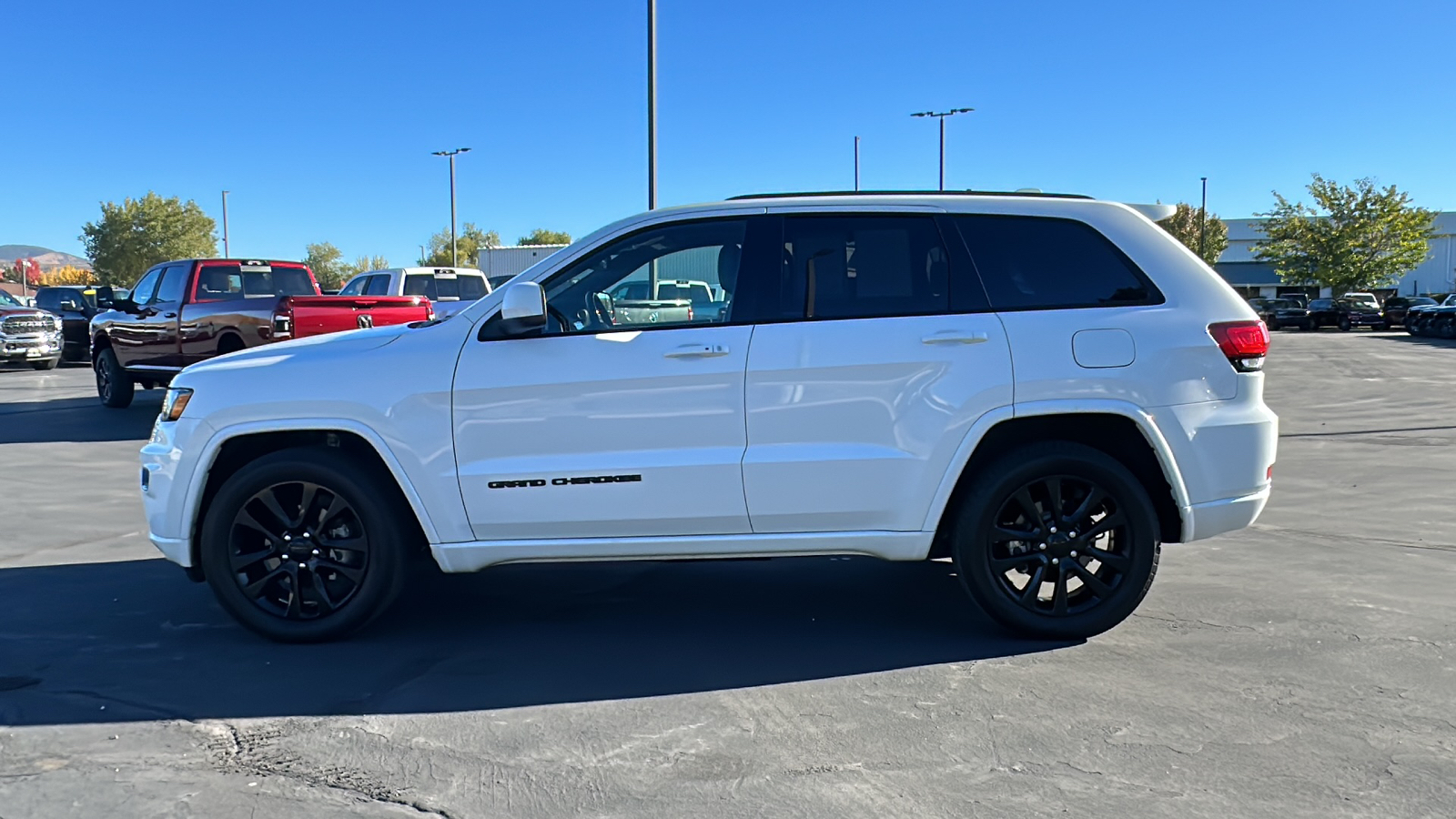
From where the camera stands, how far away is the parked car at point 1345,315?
47.2m

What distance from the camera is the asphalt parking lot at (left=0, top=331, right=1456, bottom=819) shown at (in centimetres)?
337

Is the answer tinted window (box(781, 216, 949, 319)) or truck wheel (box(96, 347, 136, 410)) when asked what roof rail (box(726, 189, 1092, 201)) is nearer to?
tinted window (box(781, 216, 949, 319))

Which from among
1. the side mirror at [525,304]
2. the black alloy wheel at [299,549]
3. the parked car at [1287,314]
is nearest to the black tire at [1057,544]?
the side mirror at [525,304]

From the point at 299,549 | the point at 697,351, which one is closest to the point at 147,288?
the point at 299,549

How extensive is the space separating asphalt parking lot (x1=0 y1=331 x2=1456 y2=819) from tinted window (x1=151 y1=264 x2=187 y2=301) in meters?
7.81

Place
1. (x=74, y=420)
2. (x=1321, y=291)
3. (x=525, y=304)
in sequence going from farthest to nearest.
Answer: (x=1321, y=291), (x=74, y=420), (x=525, y=304)

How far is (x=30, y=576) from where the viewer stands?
6.04 m

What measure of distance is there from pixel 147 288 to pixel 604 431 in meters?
12.2

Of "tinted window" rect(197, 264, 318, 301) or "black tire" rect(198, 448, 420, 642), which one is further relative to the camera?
"tinted window" rect(197, 264, 318, 301)

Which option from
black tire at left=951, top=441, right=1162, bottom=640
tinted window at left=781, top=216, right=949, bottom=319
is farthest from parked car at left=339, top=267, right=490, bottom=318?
black tire at left=951, top=441, right=1162, bottom=640

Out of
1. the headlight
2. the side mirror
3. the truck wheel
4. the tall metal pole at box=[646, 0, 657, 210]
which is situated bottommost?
the truck wheel

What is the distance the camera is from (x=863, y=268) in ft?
15.7

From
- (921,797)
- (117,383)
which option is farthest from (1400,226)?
(921,797)

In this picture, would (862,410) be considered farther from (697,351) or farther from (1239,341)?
(1239,341)
